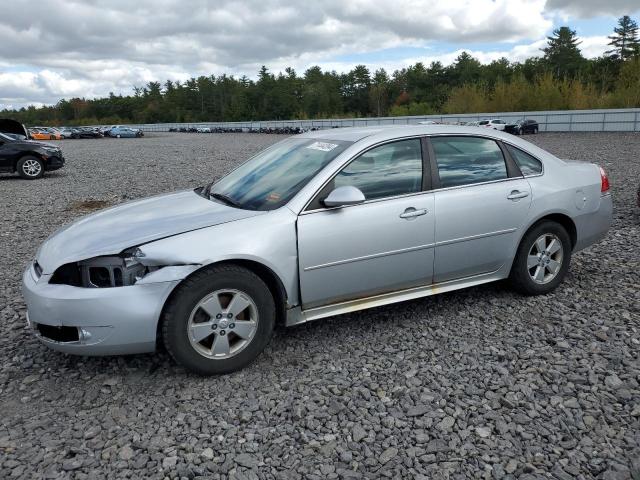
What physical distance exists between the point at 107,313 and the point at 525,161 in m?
3.56

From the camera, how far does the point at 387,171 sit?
13.6 ft

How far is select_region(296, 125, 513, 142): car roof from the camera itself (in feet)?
14.1

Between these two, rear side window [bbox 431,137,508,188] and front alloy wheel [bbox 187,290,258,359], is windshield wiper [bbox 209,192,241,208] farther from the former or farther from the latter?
rear side window [bbox 431,137,508,188]

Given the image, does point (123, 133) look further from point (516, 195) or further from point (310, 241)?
point (310, 241)

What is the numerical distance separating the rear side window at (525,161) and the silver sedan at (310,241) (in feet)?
0.06

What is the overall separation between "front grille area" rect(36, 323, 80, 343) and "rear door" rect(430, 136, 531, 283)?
2.58 meters

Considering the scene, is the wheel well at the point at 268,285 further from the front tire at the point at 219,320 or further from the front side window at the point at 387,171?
the front side window at the point at 387,171

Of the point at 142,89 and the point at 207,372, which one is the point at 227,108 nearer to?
the point at 142,89

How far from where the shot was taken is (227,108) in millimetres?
131125

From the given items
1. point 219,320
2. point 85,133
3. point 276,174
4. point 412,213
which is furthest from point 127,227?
point 85,133

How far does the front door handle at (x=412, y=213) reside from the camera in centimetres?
403

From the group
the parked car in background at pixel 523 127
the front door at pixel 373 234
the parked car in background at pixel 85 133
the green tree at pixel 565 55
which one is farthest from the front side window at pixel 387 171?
the green tree at pixel 565 55

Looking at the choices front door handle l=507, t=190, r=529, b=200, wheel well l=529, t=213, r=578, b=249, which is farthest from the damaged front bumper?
wheel well l=529, t=213, r=578, b=249

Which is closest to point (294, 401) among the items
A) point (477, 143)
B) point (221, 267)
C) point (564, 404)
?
point (221, 267)
